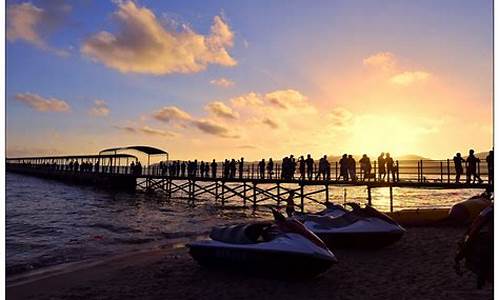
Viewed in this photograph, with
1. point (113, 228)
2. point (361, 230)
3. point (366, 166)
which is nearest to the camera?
point (361, 230)

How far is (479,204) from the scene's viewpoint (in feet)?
48.8

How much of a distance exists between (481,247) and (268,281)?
5869mm

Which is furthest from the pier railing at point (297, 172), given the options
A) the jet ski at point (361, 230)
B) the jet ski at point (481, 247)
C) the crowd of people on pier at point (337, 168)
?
the jet ski at point (481, 247)

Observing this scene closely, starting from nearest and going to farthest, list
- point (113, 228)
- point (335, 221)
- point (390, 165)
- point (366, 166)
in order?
point (335, 221)
point (113, 228)
point (390, 165)
point (366, 166)

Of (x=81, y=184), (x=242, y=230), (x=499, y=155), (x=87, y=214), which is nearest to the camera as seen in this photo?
(x=499, y=155)

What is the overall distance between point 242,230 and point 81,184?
49.1 metres

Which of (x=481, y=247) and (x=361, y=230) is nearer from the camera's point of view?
(x=481, y=247)

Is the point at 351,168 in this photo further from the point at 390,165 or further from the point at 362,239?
the point at 362,239

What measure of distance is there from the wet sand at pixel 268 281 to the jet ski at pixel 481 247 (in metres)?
4.47

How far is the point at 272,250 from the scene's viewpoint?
335 inches

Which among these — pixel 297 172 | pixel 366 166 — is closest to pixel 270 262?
pixel 366 166

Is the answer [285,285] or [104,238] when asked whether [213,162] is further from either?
[285,285]

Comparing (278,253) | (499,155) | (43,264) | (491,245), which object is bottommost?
(43,264)

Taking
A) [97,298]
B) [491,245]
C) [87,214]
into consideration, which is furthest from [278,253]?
[87,214]
